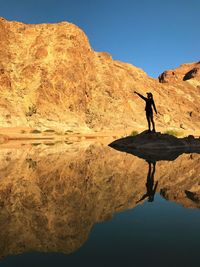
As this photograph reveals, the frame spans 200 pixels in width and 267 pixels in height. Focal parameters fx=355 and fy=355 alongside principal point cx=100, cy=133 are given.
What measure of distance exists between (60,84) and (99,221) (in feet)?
236

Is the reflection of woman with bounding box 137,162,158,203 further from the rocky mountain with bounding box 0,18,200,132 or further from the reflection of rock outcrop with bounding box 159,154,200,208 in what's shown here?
the rocky mountain with bounding box 0,18,200,132

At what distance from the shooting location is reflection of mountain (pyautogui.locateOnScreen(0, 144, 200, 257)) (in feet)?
17.8

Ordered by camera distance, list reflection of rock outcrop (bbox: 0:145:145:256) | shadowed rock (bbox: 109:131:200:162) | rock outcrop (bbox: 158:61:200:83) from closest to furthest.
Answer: reflection of rock outcrop (bbox: 0:145:145:256) < shadowed rock (bbox: 109:131:200:162) < rock outcrop (bbox: 158:61:200:83)

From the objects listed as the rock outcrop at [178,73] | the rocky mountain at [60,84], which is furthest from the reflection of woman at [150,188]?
the rock outcrop at [178,73]

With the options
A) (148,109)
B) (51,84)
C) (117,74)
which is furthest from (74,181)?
(117,74)

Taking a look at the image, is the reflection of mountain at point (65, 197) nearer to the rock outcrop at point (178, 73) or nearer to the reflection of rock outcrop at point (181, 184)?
the reflection of rock outcrop at point (181, 184)

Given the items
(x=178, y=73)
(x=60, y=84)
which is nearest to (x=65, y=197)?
(x=60, y=84)

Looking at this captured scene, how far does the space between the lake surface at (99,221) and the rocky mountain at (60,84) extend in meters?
57.0

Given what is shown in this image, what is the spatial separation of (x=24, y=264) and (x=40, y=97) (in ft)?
234

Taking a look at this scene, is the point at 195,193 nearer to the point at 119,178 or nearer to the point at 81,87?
the point at 119,178

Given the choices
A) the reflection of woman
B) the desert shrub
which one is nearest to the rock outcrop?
the desert shrub

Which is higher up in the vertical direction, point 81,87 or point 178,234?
point 81,87

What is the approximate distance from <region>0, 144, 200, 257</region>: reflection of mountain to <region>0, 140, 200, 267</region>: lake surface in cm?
1

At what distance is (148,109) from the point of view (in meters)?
26.5
